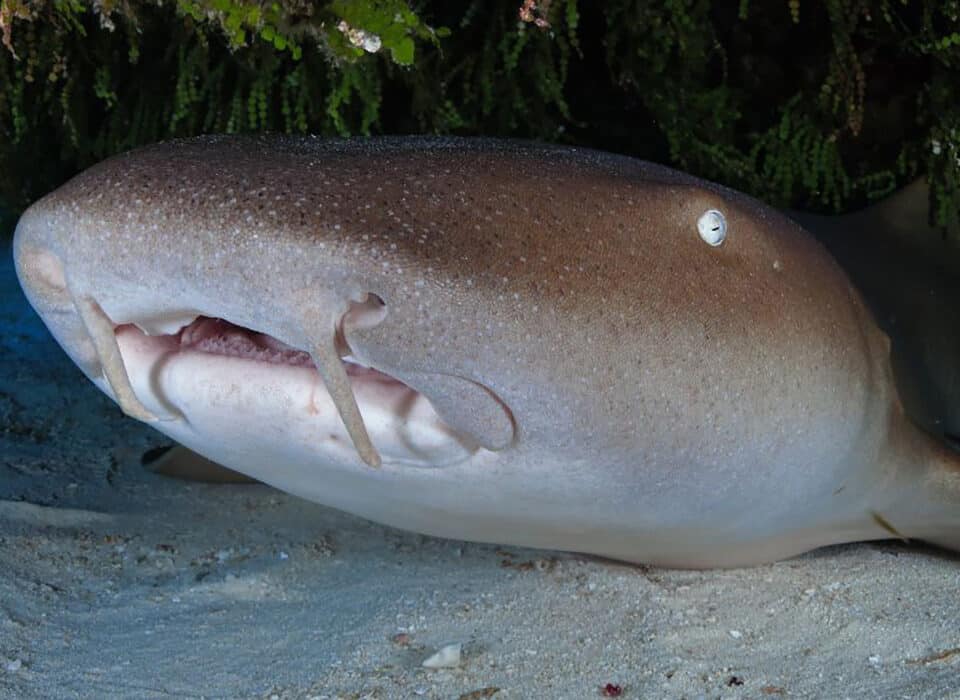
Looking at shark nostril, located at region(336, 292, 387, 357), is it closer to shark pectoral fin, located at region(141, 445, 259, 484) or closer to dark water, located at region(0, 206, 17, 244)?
shark pectoral fin, located at region(141, 445, 259, 484)

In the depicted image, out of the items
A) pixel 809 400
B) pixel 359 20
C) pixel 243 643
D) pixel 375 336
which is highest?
pixel 359 20

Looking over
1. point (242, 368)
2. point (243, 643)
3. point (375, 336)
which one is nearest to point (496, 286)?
point (375, 336)

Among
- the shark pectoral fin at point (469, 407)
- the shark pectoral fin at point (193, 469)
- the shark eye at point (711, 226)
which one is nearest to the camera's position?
the shark pectoral fin at point (469, 407)

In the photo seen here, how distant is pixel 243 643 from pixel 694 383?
49.1 inches

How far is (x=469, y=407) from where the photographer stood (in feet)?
5.64

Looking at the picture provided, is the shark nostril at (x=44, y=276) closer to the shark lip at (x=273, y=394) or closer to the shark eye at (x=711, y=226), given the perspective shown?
the shark lip at (x=273, y=394)

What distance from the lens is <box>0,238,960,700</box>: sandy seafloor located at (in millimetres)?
2121

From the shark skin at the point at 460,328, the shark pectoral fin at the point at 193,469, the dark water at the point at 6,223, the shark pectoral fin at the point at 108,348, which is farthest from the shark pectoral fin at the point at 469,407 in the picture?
the dark water at the point at 6,223

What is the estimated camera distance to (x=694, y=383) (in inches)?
76.4

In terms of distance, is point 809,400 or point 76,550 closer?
point 809,400

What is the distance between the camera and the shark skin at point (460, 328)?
1599 millimetres

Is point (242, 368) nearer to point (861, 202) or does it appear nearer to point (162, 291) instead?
point (162, 291)

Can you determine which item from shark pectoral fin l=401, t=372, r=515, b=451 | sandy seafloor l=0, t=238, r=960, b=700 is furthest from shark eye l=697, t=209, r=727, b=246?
sandy seafloor l=0, t=238, r=960, b=700

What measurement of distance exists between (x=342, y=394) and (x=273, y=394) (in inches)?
9.5
